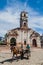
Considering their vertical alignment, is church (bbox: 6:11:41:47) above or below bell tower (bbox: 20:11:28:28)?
below

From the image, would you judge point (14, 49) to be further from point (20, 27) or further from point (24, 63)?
point (20, 27)

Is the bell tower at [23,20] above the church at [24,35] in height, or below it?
above

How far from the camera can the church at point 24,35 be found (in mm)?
62350

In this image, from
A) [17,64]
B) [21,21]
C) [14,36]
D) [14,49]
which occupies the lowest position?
[17,64]

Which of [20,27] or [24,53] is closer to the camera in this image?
[24,53]

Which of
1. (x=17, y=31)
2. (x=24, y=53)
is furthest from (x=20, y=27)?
(x=24, y=53)

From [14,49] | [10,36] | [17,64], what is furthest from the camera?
[10,36]

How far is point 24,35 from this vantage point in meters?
63.4

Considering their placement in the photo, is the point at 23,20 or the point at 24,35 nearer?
the point at 23,20

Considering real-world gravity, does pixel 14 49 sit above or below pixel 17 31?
below

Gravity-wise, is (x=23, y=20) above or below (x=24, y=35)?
above

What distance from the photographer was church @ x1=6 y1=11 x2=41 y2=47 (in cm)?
6235

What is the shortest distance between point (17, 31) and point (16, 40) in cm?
292

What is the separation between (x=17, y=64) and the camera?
20797 millimetres
